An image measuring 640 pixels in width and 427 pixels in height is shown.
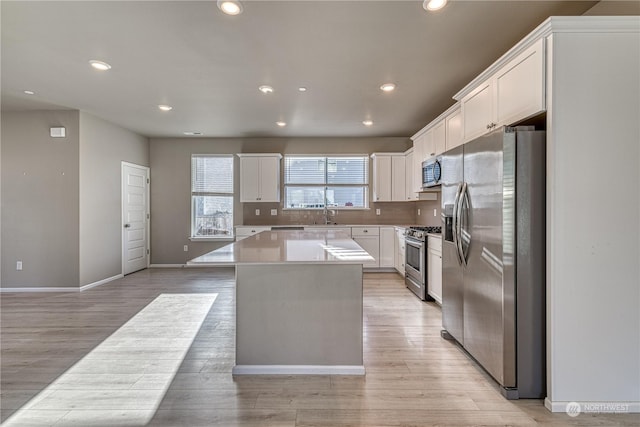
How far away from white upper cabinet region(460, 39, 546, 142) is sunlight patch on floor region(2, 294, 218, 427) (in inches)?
121

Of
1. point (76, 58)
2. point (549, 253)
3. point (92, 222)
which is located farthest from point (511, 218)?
point (92, 222)

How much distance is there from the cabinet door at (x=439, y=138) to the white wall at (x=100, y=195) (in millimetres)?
5208

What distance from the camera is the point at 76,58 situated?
289cm

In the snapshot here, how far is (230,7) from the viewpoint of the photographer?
2105 mm

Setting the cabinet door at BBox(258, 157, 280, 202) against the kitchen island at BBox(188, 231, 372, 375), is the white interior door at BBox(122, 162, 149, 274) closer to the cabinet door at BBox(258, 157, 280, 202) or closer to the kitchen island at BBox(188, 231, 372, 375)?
the cabinet door at BBox(258, 157, 280, 202)

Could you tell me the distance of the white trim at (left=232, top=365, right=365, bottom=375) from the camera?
7.27ft

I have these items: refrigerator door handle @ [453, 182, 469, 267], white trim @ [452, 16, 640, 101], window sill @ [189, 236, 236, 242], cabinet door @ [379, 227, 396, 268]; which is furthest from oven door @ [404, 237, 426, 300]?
window sill @ [189, 236, 236, 242]

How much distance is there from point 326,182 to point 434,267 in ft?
10.1

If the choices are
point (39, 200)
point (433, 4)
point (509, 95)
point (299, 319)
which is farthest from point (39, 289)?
point (509, 95)

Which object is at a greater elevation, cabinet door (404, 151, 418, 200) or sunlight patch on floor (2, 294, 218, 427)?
cabinet door (404, 151, 418, 200)

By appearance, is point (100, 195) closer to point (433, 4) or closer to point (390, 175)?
point (390, 175)

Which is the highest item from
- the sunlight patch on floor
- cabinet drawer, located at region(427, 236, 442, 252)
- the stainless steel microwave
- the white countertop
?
the stainless steel microwave

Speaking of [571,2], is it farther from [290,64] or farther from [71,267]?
[71,267]

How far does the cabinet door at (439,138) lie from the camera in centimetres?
392
